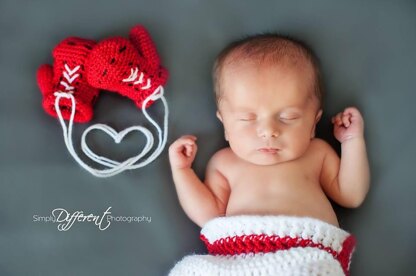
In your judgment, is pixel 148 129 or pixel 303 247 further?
pixel 148 129

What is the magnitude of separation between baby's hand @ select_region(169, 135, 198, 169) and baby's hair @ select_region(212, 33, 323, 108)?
123 millimetres

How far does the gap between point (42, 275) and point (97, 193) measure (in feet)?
0.71

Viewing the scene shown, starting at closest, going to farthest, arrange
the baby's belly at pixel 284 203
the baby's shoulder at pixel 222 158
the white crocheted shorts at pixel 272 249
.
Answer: the white crocheted shorts at pixel 272 249 → the baby's belly at pixel 284 203 → the baby's shoulder at pixel 222 158

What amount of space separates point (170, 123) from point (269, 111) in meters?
0.27

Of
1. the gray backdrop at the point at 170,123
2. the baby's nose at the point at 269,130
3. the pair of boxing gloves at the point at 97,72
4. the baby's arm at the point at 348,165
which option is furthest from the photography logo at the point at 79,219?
the baby's arm at the point at 348,165

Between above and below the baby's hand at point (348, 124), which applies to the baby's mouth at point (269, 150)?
below

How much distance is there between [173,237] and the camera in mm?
1337

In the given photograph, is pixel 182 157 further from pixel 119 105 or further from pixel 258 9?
pixel 258 9

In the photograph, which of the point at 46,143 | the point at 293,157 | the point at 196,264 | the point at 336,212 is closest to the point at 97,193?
the point at 46,143

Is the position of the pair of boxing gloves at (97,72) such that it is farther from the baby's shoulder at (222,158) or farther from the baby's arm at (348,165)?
the baby's arm at (348,165)

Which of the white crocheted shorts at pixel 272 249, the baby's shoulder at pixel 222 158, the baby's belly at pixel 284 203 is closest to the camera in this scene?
the white crocheted shorts at pixel 272 249

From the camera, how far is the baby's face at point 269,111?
4.16 feet

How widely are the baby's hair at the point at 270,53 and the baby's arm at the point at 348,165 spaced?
0.26 ft

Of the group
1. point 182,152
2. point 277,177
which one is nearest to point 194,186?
point 182,152
